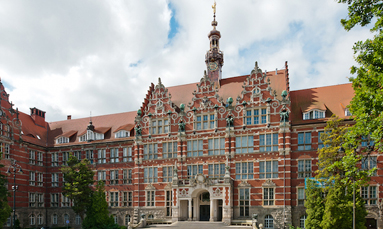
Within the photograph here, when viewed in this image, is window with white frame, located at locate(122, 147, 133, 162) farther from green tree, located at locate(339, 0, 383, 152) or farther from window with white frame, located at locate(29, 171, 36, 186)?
green tree, located at locate(339, 0, 383, 152)

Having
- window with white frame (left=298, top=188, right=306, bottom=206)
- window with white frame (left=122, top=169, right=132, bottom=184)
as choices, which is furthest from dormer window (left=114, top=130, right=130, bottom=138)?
window with white frame (left=298, top=188, right=306, bottom=206)

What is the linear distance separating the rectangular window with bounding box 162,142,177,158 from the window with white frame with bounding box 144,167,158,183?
2453 millimetres

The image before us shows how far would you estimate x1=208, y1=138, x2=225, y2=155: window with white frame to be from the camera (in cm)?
4509

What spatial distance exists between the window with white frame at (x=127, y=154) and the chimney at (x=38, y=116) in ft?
59.0

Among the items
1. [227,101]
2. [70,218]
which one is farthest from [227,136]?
[70,218]

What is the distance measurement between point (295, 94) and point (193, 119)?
1392 cm

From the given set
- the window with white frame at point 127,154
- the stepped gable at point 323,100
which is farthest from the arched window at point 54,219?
the stepped gable at point 323,100

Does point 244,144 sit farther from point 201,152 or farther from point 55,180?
point 55,180

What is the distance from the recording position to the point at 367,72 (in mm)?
18438

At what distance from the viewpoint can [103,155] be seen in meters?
52.6

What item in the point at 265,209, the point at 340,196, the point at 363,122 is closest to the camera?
the point at 363,122

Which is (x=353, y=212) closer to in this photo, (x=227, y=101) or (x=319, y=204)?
(x=319, y=204)

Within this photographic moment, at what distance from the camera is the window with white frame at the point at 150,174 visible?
48.3m

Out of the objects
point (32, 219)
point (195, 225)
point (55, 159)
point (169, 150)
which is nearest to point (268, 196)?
→ point (195, 225)
